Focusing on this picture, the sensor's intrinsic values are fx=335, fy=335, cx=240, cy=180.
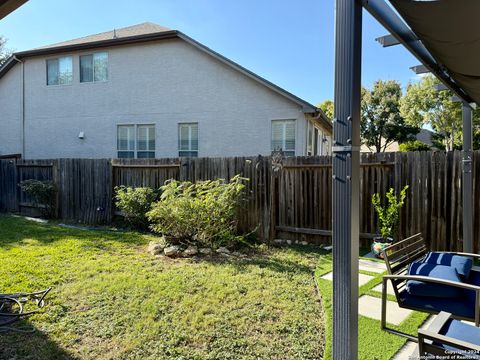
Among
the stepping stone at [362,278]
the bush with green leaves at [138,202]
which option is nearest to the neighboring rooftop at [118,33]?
the bush with green leaves at [138,202]

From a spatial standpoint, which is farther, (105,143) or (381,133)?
(381,133)

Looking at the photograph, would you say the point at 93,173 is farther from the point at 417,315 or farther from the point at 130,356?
the point at 417,315

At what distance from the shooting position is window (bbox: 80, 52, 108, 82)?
13.9 m

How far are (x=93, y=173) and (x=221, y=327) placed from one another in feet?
26.9

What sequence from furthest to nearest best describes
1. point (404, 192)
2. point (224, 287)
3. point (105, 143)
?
point (105, 143) < point (404, 192) < point (224, 287)

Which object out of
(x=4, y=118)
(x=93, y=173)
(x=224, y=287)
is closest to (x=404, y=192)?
(x=224, y=287)

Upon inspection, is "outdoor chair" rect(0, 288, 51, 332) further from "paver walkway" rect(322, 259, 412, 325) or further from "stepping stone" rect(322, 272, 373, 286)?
"stepping stone" rect(322, 272, 373, 286)

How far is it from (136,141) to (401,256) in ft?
38.7

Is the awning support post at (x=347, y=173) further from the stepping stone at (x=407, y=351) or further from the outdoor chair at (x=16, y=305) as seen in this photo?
the outdoor chair at (x=16, y=305)

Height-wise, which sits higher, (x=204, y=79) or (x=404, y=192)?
(x=204, y=79)

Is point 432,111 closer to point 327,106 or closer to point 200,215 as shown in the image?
point 327,106

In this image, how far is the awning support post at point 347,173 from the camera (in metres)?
1.89

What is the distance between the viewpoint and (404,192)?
5.93 meters

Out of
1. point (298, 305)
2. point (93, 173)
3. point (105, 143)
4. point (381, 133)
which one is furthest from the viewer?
point (381, 133)
